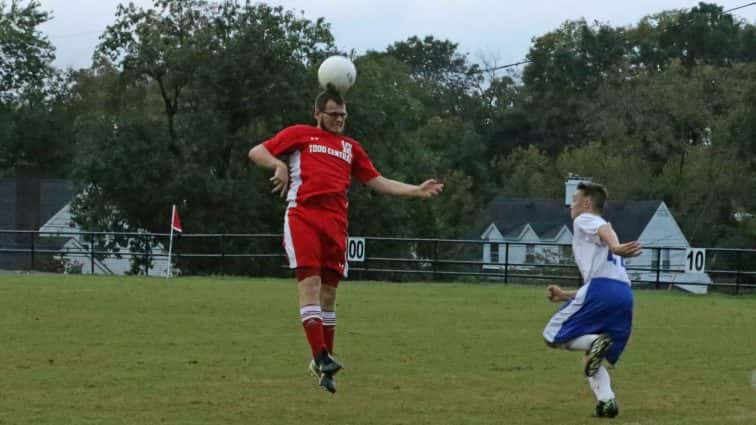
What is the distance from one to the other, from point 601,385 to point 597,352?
309 millimetres

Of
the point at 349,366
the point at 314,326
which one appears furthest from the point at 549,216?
the point at 314,326

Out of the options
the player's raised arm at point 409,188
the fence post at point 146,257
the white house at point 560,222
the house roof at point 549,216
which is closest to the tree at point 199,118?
the fence post at point 146,257

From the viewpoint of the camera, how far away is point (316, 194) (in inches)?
402

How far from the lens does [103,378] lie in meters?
11.4

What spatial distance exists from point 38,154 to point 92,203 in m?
31.9

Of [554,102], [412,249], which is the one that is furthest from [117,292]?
[554,102]

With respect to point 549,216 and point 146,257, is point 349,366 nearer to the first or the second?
point 146,257

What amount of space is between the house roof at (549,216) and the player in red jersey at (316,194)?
67917 mm

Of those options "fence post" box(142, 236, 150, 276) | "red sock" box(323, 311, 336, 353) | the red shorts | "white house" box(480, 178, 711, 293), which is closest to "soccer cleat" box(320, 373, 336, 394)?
the red shorts

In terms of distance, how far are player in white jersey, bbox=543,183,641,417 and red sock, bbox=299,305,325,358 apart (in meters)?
1.73

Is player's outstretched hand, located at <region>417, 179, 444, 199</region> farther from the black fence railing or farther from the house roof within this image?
the house roof

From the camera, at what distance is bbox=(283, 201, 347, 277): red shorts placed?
10.2 m

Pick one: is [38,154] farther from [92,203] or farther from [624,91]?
[624,91]

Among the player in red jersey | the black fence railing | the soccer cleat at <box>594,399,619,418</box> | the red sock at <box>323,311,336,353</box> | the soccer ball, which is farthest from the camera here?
the black fence railing
